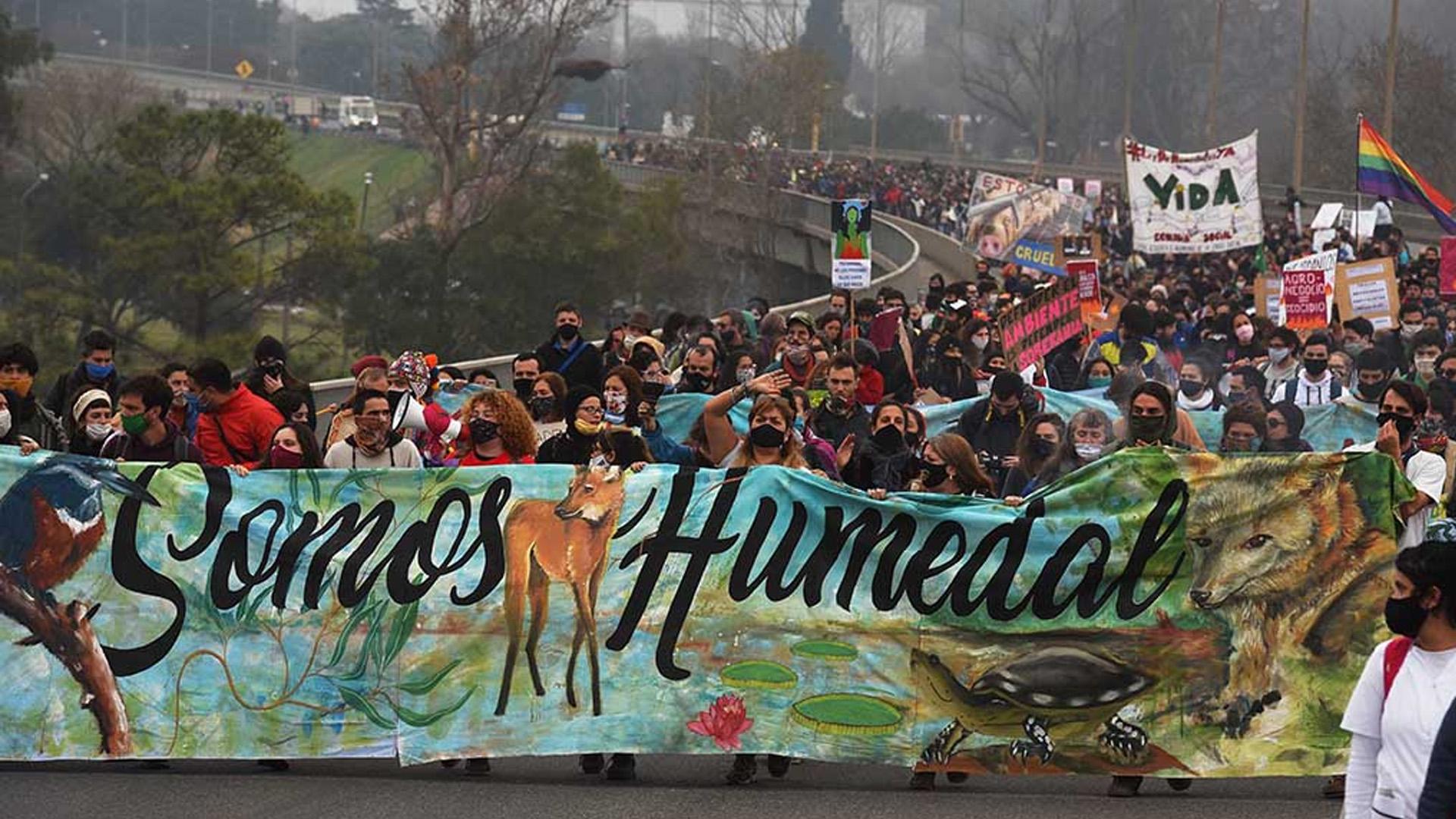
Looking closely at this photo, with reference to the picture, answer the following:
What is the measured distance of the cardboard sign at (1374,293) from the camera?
2114cm

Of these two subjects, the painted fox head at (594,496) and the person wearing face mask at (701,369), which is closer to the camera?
the painted fox head at (594,496)

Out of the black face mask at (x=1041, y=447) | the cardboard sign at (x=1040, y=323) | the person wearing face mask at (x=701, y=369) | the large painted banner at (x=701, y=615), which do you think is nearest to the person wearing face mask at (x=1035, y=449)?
the black face mask at (x=1041, y=447)

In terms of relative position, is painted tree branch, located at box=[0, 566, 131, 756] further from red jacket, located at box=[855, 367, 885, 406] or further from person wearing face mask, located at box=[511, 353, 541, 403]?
red jacket, located at box=[855, 367, 885, 406]

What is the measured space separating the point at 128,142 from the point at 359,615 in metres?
40.7

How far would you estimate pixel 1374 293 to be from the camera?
69.8 ft

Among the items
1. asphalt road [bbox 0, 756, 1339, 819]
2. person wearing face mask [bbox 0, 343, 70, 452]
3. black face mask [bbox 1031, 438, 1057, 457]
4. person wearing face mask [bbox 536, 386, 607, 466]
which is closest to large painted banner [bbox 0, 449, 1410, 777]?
asphalt road [bbox 0, 756, 1339, 819]

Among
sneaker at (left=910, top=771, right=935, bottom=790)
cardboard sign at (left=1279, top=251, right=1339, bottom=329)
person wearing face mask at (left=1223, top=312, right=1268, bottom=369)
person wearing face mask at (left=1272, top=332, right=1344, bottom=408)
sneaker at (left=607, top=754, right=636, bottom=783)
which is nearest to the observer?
sneaker at (left=910, top=771, right=935, bottom=790)

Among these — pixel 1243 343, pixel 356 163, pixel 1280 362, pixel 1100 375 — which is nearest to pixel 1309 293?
pixel 1243 343

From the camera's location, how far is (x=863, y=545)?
923 cm

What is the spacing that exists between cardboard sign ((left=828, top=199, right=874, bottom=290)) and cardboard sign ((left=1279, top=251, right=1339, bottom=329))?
3721mm

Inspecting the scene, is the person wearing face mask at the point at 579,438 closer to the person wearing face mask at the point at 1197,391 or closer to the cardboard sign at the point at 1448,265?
the person wearing face mask at the point at 1197,391

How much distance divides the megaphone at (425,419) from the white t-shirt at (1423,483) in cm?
499

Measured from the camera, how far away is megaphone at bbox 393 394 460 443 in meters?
12.4

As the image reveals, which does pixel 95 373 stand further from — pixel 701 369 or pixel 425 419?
pixel 701 369
